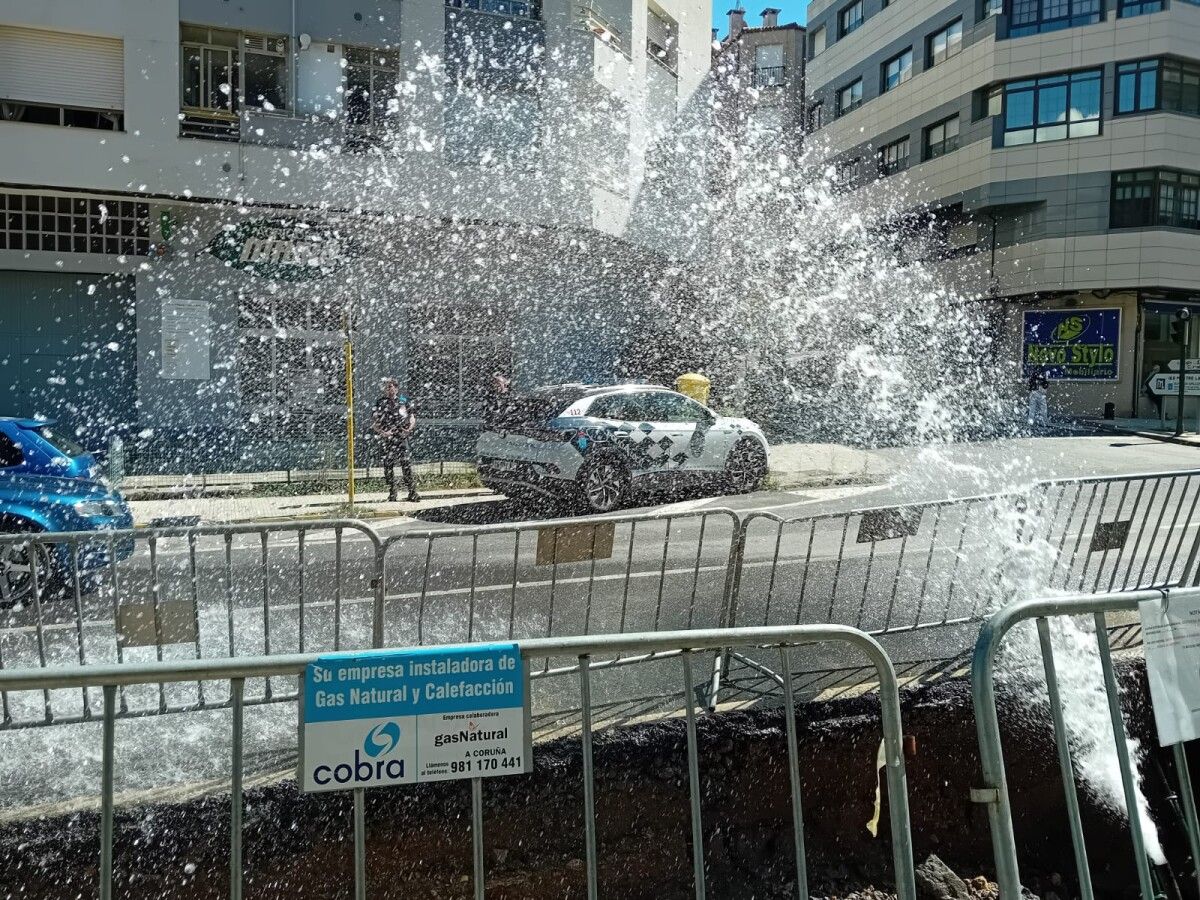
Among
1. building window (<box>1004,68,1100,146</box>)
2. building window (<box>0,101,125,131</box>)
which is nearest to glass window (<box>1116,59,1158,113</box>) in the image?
building window (<box>1004,68,1100,146</box>)

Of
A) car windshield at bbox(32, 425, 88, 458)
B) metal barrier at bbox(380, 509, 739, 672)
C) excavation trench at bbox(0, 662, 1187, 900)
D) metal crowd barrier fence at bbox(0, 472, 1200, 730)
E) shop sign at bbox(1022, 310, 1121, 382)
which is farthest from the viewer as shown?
shop sign at bbox(1022, 310, 1121, 382)

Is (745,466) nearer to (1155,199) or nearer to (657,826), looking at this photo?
(657,826)

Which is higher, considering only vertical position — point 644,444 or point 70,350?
point 70,350

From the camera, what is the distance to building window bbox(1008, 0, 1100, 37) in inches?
1288

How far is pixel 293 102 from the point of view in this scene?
19.2m

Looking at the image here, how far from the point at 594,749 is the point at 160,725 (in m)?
2.10

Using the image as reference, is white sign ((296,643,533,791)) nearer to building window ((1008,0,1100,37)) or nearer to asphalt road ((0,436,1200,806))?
asphalt road ((0,436,1200,806))

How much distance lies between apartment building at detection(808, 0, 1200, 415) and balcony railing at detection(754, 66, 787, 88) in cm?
2548

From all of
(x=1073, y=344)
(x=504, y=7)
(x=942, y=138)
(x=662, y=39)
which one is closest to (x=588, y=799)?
(x=504, y=7)

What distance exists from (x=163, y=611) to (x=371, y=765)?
2.66 metres

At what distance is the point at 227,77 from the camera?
18984mm

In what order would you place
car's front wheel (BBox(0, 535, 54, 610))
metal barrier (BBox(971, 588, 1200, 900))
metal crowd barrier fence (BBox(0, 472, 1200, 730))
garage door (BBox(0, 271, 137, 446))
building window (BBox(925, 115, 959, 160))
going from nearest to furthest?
1. metal barrier (BBox(971, 588, 1200, 900))
2. metal crowd barrier fence (BBox(0, 472, 1200, 730))
3. car's front wheel (BBox(0, 535, 54, 610))
4. garage door (BBox(0, 271, 137, 446))
5. building window (BBox(925, 115, 959, 160))

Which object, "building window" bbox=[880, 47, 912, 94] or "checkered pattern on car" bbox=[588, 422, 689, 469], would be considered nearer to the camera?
"checkered pattern on car" bbox=[588, 422, 689, 469]

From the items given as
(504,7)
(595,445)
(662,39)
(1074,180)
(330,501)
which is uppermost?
(662,39)
